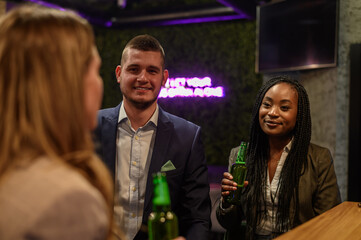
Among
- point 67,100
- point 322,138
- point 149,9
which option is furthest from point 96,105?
point 149,9

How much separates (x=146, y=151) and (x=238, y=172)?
1.81 feet

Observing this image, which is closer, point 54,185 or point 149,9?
point 54,185

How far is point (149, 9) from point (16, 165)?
7135 millimetres

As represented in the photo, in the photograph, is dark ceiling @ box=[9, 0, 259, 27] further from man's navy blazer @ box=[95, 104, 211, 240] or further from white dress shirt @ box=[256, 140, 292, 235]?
man's navy blazer @ box=[95, 104, 211, 240]

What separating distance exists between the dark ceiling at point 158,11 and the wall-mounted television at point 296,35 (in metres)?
0.71

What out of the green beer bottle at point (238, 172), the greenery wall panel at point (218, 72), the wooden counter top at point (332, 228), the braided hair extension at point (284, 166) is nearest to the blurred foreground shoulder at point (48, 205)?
the wooden counter top at point (332, 228)

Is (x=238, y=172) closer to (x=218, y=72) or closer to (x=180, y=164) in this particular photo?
(x=180, y=164)

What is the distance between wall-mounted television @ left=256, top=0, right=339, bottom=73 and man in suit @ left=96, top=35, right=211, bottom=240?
3.05 m

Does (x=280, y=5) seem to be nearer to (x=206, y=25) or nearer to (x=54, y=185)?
(x=206, y=25)

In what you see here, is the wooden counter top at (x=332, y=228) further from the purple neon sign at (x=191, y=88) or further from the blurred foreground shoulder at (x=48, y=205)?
the purple neon sign at (x=191, y=88)

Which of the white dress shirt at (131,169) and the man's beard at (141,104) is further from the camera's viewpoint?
the man's beard at (141,104)

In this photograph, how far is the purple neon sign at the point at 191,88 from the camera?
24.9 ft

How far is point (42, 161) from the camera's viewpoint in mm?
801

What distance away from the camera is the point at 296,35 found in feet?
17.3
